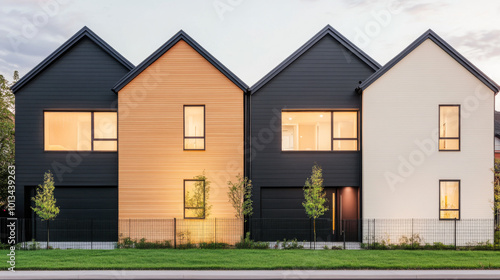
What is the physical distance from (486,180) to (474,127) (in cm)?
241

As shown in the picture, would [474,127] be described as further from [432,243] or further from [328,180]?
[328,180]

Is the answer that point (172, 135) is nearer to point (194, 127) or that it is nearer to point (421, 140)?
point (194, 127)

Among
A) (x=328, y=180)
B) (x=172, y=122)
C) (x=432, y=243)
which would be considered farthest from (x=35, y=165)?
(x=432, y=243)

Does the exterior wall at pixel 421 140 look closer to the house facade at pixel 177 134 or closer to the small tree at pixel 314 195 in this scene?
the small tree at pixel 314 195

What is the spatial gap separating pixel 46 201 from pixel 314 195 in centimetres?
1144

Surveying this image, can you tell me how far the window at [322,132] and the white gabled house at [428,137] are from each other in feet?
2.51

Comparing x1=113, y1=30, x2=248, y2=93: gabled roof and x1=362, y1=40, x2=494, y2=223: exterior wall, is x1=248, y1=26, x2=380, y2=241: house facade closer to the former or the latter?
x1=362, y1=40, x2=494, y2=223: exterior wall

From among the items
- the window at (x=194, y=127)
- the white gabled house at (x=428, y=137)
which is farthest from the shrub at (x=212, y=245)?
the white gabled house at (x=428, y=137)

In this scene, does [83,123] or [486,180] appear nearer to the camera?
[486,180]

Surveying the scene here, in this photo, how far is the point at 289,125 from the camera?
16.4m

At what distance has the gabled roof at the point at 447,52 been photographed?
15633mm

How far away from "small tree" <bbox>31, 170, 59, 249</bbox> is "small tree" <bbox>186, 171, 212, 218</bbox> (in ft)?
18.6

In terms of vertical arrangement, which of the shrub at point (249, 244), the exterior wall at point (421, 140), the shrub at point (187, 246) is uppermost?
the exterior wall at point (421, 140)

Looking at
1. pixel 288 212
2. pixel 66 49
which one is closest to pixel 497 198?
pixel 288 212
